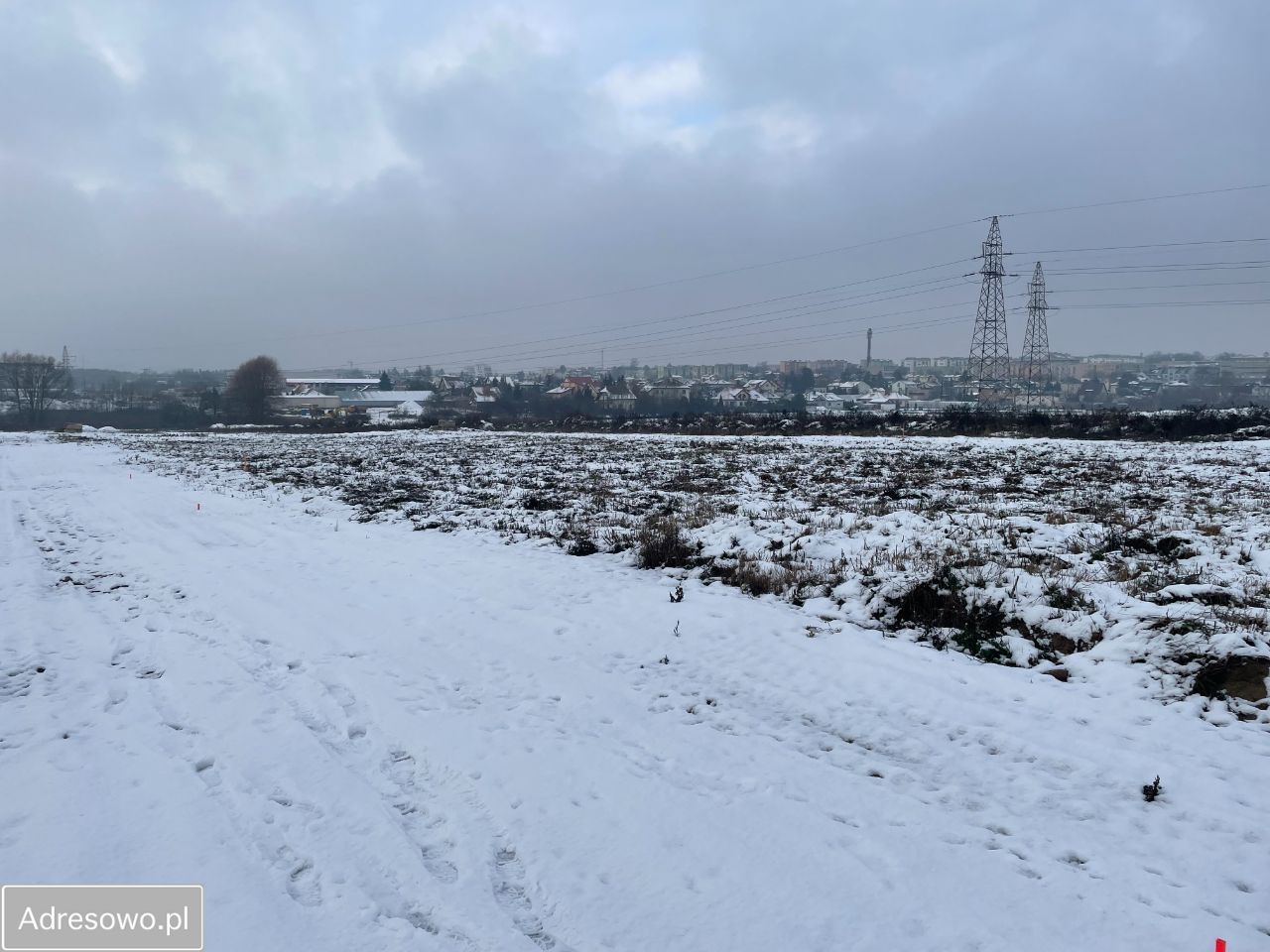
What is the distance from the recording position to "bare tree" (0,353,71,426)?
9044 cm

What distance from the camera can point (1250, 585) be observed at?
24.4ft

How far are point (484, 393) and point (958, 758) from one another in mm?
104266

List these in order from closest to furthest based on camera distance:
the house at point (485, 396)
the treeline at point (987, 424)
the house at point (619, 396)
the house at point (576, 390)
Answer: the treeline at point (987, 424) < the house at point (619, 396) < the house at point (576, 390) < the house at point (485, 396)

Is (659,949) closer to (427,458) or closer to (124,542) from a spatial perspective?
(124,542)

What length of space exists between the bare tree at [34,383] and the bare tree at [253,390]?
23083 mm

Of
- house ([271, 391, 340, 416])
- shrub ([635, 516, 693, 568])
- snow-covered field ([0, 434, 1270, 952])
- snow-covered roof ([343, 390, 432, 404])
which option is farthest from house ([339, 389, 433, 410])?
snow-covered field ([0, 434, 1270, 952])

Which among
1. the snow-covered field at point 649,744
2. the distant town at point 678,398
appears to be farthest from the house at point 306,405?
the snow-covered field at point 649,744

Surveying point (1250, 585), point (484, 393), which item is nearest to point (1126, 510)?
point (1250, 585)

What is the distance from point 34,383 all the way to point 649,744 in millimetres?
117950

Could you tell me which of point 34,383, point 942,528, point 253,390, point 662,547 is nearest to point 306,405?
point 253,390

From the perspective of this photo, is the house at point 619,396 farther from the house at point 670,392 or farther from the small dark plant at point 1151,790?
the small dark plant at point 1151,790

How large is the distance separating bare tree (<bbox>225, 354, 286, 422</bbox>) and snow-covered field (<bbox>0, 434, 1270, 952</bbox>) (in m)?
88.3

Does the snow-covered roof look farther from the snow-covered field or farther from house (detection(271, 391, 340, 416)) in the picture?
the snow-covered field

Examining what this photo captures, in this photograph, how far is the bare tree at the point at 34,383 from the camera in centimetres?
9044
